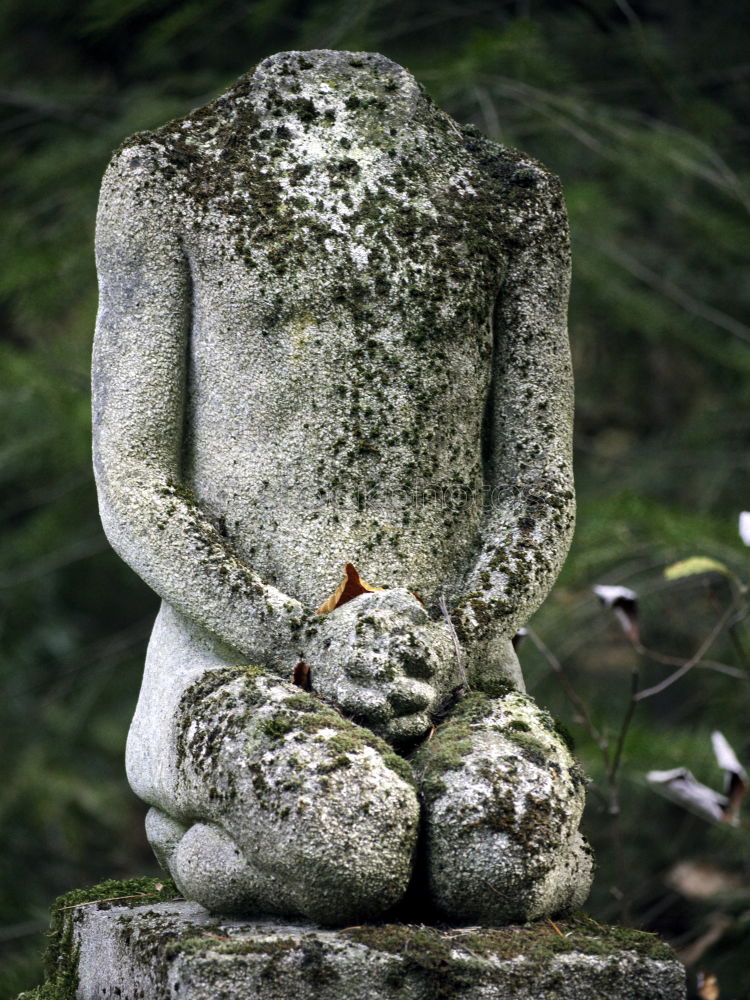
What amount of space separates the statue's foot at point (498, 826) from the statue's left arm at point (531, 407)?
1.47 feet

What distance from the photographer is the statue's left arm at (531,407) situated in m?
3.52

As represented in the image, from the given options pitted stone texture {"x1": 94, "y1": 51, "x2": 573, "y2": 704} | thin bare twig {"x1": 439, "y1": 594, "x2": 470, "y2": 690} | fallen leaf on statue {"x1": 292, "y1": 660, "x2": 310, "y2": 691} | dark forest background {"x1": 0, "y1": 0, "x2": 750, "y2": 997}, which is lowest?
dark forest background {"x1": 0, "y1": 0, "x2": 750, "y2": 997}

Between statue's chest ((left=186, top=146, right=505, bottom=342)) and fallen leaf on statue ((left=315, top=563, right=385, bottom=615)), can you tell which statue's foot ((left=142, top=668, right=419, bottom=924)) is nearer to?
fallen leaf on statue ((left=315, top=563, right=385, bottom=615))

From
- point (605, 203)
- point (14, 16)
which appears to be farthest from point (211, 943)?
point (14, 16)

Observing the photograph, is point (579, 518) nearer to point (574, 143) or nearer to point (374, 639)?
point (574, 143)

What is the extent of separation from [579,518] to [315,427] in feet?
12.7

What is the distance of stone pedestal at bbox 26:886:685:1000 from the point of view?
2.71m

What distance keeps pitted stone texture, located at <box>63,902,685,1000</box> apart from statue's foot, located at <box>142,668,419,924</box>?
2.7 inches

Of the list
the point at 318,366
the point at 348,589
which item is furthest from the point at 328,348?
the point at 348,589

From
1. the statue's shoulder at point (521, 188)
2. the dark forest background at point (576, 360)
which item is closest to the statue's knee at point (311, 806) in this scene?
the statue's shoulder at point (521, 188)

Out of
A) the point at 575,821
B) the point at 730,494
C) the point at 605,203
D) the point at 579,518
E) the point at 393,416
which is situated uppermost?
the point at 393,416

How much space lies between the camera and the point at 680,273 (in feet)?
28.7

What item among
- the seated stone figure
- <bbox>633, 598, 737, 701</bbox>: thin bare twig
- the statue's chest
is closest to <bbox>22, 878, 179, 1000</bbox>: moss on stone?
the seated stone figure

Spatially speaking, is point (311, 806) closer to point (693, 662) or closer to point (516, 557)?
point (516, 557)
